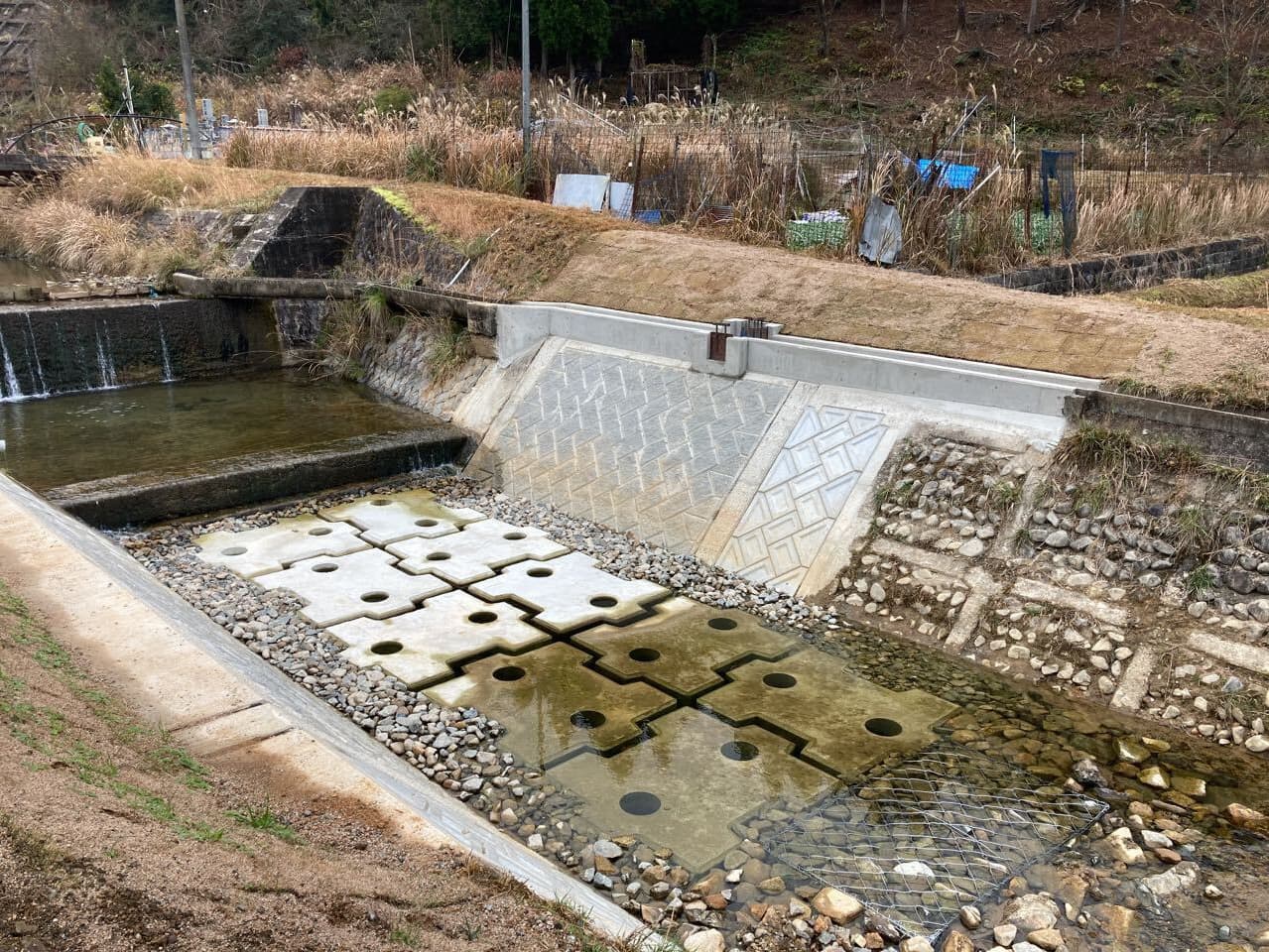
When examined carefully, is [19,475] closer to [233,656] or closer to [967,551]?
[233,656]

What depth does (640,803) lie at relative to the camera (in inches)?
159

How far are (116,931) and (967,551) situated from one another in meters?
4.72

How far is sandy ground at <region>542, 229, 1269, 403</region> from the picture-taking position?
608 cm

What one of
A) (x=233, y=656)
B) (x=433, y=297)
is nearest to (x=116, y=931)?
(x=233, y=656)

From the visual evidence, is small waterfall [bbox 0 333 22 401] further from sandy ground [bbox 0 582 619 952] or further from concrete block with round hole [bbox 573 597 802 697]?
sandy ground [bbox 0 582 619 952]

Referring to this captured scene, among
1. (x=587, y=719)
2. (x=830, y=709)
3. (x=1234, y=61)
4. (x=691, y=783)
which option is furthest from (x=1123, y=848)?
(x=1234, y=61)

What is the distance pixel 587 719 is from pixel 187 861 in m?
2.71

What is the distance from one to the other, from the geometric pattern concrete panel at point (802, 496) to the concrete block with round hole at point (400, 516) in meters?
2.09

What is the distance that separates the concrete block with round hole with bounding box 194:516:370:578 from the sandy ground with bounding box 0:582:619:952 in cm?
329

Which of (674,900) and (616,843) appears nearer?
(674,900)

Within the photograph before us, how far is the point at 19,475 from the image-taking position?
23.5 ft

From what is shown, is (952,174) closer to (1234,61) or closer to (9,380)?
(9,380)

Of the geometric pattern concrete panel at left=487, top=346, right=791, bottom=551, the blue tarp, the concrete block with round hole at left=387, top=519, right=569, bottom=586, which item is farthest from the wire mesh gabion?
the blue tarp

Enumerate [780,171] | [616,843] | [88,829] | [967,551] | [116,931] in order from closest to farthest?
1. [116,931]
2. [88,829]
3. [616,843]
4. [967,551]
5. [780,171]
